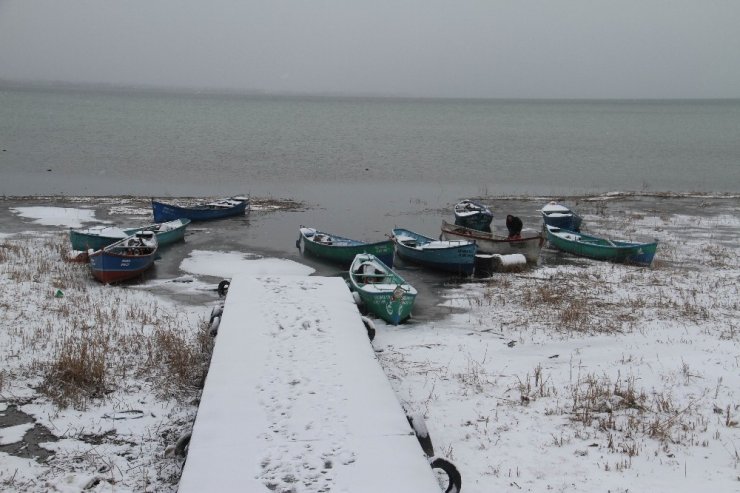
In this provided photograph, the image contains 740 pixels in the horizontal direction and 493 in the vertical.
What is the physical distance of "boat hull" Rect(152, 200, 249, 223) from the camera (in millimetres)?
Answer: 27219

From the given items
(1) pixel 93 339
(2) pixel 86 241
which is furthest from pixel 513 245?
(2) pixel 86 241

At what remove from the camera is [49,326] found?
12.5 meters

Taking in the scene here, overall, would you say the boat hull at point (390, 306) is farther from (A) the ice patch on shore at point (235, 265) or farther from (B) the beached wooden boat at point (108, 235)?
(B) the beached wooden boat at point (108, 235)

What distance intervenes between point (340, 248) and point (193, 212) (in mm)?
10450

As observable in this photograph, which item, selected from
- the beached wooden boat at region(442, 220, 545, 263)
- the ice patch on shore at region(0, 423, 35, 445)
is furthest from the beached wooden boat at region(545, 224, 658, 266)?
the ice patch on shore at region(0, 423, 35, 445)

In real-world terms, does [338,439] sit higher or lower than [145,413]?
higher

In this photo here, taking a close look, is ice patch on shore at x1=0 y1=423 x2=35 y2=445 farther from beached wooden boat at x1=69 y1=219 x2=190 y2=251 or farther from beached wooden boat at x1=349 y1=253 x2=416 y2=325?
beached wooden boat at x1=69 y1=219 x2=190 y2=251

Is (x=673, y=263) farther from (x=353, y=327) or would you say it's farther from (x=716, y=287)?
(x=353, y=327)

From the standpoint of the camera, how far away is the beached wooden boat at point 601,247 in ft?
68.3

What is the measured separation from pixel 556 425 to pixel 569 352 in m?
3.26

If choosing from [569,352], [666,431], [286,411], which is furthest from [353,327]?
[666,431]

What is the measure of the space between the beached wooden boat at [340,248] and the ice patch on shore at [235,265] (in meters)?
1.02

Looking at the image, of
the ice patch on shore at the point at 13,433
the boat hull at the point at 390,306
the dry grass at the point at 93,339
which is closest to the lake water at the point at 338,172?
the boat hull at the point at 390,306

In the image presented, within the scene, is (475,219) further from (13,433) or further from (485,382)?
(13,433)
